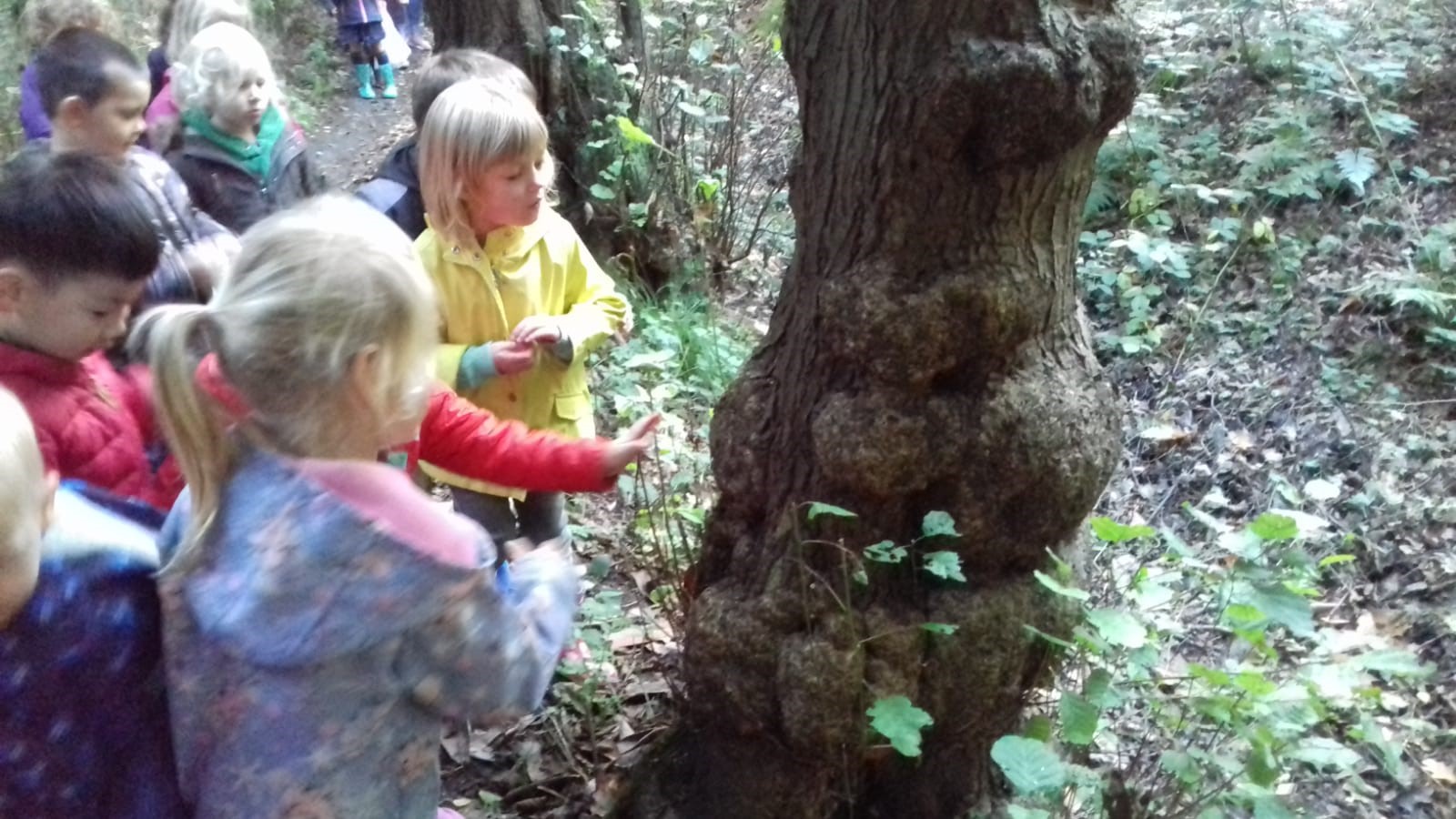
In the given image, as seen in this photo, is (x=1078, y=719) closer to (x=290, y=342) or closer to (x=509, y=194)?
(x=290, y=342)

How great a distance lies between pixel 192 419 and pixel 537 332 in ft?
4.34

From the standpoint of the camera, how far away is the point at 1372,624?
3.67 m

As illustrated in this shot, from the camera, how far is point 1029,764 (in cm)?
213

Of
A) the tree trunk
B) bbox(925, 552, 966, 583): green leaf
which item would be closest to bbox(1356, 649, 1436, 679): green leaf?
bbox(925, 552, 966, 583): green leaf

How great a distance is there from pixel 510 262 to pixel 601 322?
0.30 m

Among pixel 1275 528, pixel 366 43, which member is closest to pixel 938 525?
pixel 1275 528

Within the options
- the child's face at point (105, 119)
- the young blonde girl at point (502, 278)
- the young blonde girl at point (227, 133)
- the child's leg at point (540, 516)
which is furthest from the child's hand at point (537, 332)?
the young blonde girl at point (227, 133)

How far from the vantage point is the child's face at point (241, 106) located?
3781 mm

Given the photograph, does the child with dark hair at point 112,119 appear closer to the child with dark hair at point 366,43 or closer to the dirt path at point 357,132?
the dirt path at point 357,132

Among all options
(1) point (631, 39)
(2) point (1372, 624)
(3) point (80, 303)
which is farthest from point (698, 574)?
(1) point (631, 39)

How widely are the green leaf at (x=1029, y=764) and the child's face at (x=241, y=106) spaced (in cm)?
321

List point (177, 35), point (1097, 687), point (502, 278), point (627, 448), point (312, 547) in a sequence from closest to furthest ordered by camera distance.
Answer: point (312, 547), point (1097, 687), point (627, 448), point (502, 278), point (177, 35)

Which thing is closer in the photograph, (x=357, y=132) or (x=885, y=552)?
(x=885, y=552)

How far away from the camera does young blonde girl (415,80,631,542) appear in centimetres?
281
